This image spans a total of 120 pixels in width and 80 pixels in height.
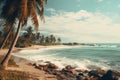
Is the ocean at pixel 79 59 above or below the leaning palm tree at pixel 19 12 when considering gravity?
below

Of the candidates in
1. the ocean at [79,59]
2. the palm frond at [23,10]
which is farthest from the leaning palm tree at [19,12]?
the ocean at [79,59]

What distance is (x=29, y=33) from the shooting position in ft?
275

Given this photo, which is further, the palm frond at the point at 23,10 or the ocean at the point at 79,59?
the ocean at the point at 79,59

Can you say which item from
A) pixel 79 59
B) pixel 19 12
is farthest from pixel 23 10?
pixel 79 59

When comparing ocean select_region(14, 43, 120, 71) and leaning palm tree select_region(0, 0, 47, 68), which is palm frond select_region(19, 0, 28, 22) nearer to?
leaning palm tree select_region(0, 0, 47, 68)

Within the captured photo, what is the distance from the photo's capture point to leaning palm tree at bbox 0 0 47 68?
1384 centimetres

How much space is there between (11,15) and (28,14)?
1532 mm

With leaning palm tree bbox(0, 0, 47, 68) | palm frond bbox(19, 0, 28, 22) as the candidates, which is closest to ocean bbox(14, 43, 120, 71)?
leaning palm tree bbox(0, 0, 47, 68)

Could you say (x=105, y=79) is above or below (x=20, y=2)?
below

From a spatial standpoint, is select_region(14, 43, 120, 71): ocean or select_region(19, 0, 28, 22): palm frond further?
select_region(14, 43, 120, 71): ocean

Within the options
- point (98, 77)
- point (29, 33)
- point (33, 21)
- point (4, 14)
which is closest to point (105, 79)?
point (98, 77)

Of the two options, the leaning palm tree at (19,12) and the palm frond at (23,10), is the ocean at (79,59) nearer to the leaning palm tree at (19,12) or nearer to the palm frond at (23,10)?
the leaning palm tree at (19,12)

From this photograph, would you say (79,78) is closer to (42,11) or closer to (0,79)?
(42,11)

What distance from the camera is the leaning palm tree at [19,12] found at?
545 inches
